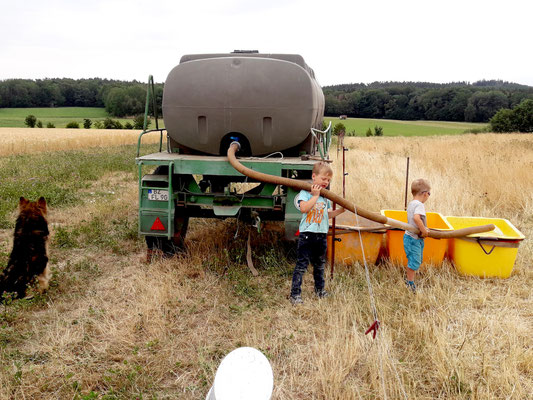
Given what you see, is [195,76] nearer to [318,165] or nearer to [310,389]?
[318,165]

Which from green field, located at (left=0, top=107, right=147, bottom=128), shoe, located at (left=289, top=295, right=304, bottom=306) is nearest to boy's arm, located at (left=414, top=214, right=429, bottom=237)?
shoe, located at (left=289, top=295, right=304, bottom=306)

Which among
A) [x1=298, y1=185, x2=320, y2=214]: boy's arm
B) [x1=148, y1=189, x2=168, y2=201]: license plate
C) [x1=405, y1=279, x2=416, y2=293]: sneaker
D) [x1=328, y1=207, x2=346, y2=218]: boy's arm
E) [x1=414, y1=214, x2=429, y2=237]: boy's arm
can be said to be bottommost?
[x1=405, y1=279, x2=416, y2=293]: sneaker

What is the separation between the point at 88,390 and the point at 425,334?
2.58 m

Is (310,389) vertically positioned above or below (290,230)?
below

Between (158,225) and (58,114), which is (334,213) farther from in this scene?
(58,114)

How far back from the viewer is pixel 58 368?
10.0 feet

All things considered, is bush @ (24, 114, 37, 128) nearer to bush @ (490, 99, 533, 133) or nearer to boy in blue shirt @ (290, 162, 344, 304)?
bush @ (490, 99, 533, 133)

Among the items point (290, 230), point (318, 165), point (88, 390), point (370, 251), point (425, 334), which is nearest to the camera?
point (88, 390)

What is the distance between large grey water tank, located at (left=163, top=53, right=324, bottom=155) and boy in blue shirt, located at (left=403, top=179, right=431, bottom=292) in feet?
4.97

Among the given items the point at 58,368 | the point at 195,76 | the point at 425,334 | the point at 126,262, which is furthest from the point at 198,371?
the point at 195,76

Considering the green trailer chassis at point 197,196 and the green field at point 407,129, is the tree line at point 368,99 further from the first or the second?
the green trailer chassis at point 197,196

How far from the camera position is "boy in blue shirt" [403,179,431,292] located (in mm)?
4348

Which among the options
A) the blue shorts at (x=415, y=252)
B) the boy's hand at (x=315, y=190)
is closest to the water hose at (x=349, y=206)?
the boy's hand at (x=315, y=190)

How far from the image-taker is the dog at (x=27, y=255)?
4137 millimetres
